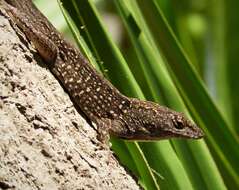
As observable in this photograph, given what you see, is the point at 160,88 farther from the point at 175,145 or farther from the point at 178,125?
the point at 178,125

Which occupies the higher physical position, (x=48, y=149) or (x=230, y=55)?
(x=48, y=149)

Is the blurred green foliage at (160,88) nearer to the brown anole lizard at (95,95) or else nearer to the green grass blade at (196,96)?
the green grass blade at (196,96)

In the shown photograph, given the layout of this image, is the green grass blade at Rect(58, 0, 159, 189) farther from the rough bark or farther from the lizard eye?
the lizard eye

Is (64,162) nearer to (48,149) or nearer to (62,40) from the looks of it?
(48,149)

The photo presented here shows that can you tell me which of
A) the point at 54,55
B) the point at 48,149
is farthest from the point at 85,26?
the point at 48,149

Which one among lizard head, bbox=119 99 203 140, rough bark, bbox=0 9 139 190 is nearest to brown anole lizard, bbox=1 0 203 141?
lizard head, bbox=119 99 203 140

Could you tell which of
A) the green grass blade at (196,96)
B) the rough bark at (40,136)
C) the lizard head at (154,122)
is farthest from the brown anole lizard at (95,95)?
the rough bark at (40,136)
